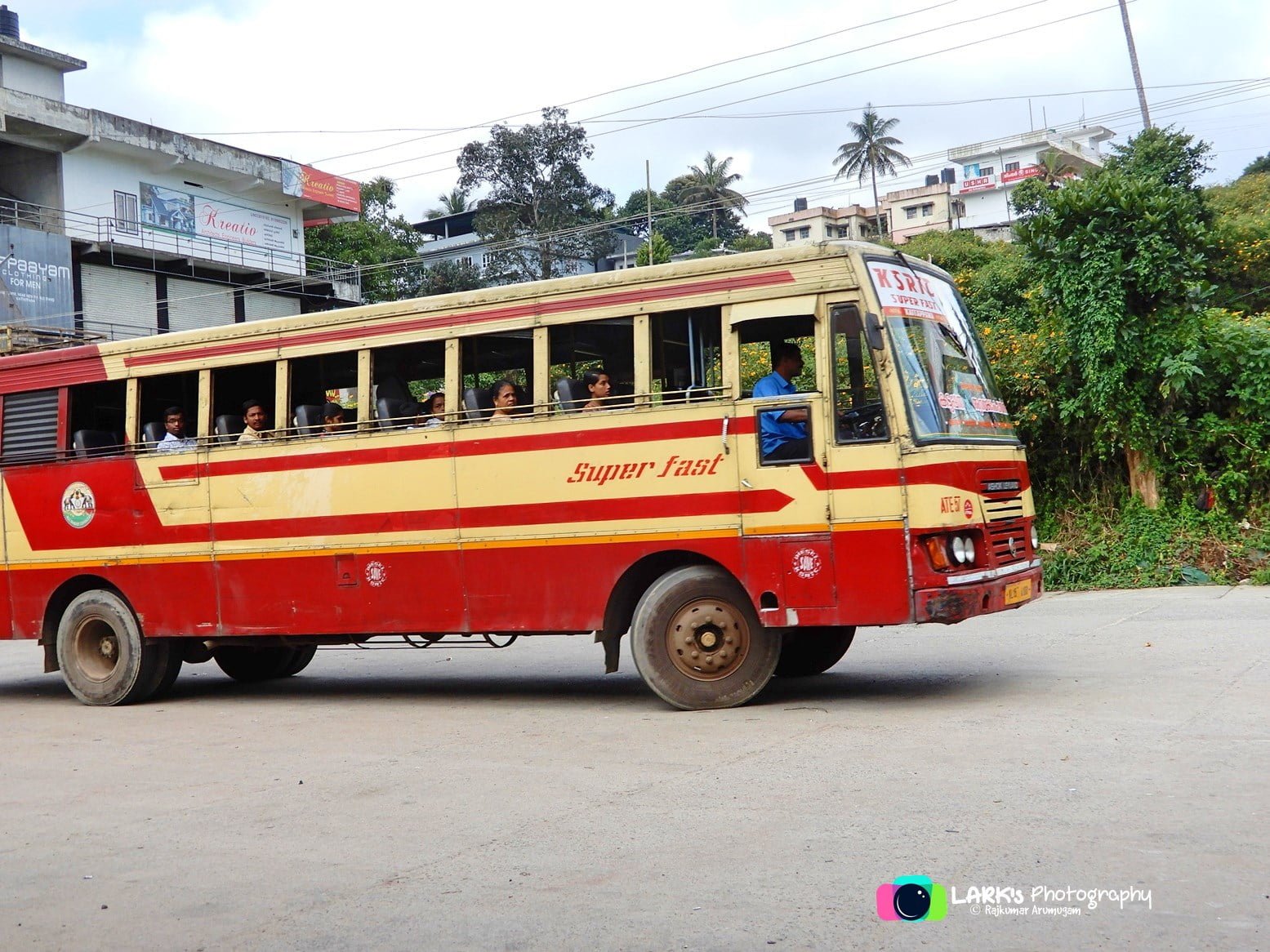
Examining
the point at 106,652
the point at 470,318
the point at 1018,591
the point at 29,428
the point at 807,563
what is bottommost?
the point at 106,652

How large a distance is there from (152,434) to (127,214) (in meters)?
30.7

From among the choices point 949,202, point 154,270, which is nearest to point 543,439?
point 154,270

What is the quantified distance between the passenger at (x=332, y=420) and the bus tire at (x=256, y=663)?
3351 millimetres

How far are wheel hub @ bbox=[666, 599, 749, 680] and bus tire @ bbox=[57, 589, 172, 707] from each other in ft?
16.9

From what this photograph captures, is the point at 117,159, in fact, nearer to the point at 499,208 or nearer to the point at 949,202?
A: the point at 499,208

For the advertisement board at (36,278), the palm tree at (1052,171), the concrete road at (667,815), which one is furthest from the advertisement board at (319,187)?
the concrete road at (667,815)

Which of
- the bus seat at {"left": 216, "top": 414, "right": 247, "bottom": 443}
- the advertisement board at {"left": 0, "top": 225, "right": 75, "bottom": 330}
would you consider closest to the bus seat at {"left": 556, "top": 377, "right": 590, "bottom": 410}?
the bus seat at {"left": 216, "top": 414, "right": 247, "bottom": 443}

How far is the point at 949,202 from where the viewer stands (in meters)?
94.0

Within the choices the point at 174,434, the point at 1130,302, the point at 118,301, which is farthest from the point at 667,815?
the point at 118,301

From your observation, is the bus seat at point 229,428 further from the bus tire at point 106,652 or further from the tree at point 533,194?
the tree at point 533,194

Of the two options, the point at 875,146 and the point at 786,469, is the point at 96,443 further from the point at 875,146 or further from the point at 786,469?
the point at 875,146

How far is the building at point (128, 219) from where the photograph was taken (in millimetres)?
35156

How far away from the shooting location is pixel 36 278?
34344 mm

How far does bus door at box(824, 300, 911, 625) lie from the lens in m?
8.29
